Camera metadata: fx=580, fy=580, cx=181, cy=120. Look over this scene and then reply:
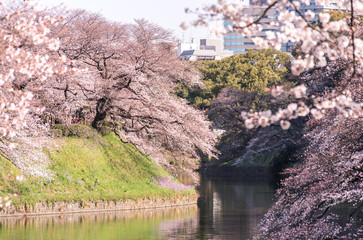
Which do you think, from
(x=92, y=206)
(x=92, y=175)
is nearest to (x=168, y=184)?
(x=92, y=175)

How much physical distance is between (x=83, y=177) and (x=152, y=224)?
578 cm

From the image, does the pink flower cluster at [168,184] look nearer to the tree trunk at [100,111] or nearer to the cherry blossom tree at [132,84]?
the cherry blossom tree at [132,84]

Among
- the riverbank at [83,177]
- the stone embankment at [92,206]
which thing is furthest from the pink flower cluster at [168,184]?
the stone embankment at [92,206]

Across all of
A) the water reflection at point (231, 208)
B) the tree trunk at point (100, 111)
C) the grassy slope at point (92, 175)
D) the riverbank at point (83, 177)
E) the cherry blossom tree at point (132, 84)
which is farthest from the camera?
the tree trunk at point (100, 111)

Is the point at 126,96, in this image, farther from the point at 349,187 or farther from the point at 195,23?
the point at 195,23

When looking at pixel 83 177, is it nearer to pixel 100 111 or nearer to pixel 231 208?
pixel 100 111

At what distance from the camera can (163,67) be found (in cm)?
3170

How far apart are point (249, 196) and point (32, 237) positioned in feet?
61.6

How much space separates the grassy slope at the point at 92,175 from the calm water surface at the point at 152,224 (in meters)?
1.31

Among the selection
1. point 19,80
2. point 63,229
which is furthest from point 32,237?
point 19,80

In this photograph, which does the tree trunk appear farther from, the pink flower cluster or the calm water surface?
the calm water surface

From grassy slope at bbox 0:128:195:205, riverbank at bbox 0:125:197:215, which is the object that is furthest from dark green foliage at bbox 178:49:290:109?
riverbank at bbox 0:125:197:215

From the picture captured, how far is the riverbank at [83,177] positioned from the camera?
83.5 feet

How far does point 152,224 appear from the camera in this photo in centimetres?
2528
